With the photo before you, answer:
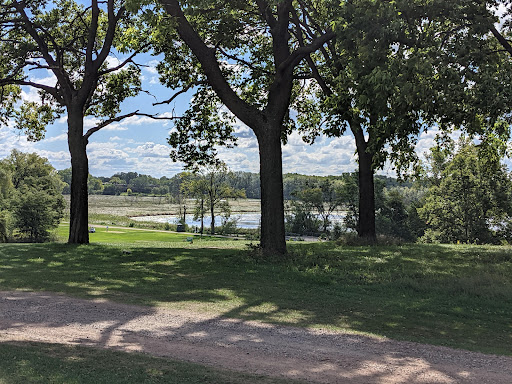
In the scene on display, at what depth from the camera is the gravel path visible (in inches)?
210

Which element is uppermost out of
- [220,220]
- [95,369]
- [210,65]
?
[210,65]

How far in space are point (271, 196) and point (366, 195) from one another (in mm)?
6858

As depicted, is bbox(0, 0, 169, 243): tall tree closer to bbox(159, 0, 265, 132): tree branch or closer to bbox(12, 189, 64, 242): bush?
bbox(159, 0, 265, 132): tree branch

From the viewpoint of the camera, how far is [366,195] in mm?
19953

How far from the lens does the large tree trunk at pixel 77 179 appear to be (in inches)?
740

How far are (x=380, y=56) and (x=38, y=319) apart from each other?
9.35 m

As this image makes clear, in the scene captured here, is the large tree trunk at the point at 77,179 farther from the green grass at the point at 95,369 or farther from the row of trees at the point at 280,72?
the green grass at the point at 95,369

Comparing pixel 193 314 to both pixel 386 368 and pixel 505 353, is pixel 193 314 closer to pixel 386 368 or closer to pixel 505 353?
pixel 386 368

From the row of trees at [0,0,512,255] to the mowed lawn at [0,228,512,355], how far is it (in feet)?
9.07

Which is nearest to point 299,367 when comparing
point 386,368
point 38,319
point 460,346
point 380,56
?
point 386,368

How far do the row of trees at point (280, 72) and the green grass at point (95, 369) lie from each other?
25.7 ft

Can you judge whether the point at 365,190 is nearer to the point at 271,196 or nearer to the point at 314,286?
the point at 271,196

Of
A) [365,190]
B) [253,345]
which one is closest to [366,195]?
[365,190]

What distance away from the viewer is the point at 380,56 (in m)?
11.3
